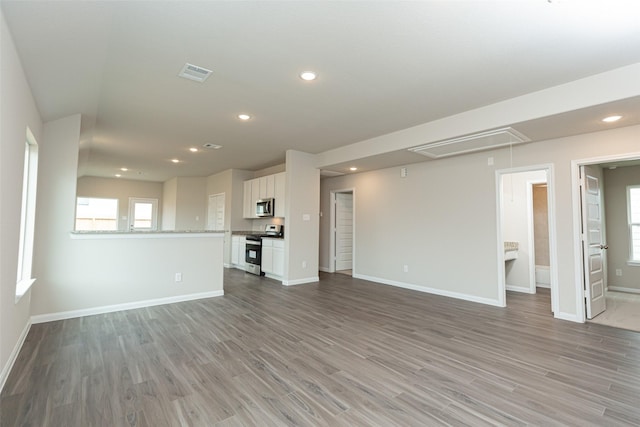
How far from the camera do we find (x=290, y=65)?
2.72 meters

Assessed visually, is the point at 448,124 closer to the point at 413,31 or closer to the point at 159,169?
the point at 413,31

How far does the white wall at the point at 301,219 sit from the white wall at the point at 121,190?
6887 mm

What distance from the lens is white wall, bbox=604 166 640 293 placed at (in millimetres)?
5434

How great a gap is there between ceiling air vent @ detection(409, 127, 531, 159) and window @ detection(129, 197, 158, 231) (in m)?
9.29

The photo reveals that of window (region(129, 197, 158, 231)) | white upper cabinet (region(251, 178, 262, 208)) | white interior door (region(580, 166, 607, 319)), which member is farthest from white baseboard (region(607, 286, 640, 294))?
window (region(129, 197, 158, 231))

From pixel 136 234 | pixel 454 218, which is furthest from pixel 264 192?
pixel 454 218

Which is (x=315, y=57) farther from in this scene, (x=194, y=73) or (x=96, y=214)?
(x=96, y=214)

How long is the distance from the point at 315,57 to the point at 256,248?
4.89 metres

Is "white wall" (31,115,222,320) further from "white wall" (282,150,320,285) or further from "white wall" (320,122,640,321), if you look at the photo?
"white wall" (320,122,640,321)

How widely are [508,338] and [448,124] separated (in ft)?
8.67

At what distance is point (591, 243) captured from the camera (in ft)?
12.8

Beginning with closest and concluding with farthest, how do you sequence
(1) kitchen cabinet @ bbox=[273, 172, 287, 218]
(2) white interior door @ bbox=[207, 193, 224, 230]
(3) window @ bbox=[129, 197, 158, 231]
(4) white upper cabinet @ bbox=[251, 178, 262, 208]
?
(1) kitchen cabinet @ bbox=[273, 172, 287, 218] → (4) white upper cabinet @ bbox=[251, 178, 262, 208] → (2) white interior door @ bbox=[207, 193, 224, 230] → (3) window @ bbox=[129, 197, 158, 231]

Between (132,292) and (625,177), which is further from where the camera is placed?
(625,177)

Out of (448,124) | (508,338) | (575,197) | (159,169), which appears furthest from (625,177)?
(159,169)
